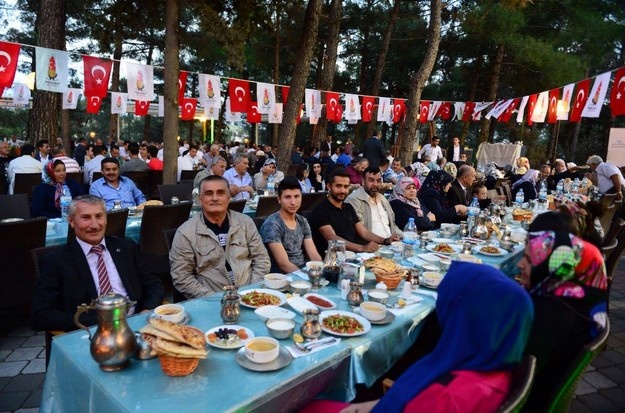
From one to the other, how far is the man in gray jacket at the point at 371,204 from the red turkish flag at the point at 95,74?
6469 mm

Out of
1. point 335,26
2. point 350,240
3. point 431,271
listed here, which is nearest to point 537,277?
point 431,271

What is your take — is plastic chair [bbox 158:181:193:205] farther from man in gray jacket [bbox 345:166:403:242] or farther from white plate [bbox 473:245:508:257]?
white plate [bbox 473:245:508:257]

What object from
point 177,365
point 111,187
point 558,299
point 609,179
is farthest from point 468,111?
point 177,365

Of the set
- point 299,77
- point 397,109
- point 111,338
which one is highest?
point 397,109

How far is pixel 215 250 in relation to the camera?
305 cm

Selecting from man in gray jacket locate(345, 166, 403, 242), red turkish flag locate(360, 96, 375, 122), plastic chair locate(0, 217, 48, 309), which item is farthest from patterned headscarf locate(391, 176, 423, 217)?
red turkish flag locate(360, 96, 375, 122)

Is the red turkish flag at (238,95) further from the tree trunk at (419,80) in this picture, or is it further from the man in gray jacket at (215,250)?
the man in gray jacket at (215,250)

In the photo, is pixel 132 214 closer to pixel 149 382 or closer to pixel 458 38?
pixel 149 382

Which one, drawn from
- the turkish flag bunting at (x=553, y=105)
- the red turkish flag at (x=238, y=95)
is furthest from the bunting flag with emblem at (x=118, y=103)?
the turkish flag bunting at (x=553, y=105)

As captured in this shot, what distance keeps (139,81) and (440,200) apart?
6.90 meters

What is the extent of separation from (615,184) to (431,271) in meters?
7.53

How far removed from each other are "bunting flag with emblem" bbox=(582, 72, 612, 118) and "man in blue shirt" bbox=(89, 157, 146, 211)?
34.1 ft

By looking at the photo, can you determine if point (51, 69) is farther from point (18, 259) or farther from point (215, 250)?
point (215, 250)

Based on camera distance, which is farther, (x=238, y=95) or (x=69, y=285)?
(x=238, y=95)
